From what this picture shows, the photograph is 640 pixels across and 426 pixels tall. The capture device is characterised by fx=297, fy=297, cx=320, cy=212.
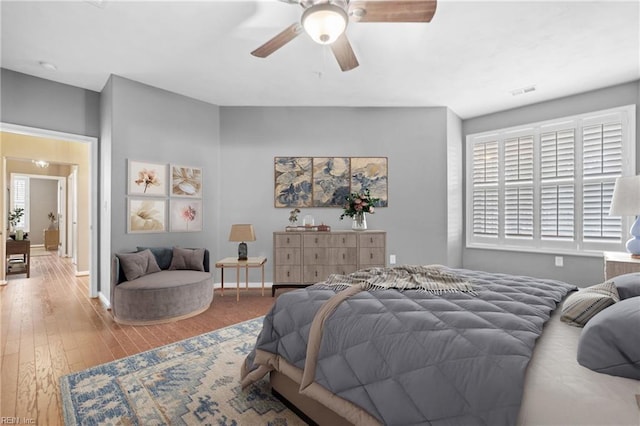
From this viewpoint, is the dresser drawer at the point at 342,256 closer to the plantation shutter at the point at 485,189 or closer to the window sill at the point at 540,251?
the window sill at the point at 540,251

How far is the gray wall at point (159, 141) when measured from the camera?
366 centimetres

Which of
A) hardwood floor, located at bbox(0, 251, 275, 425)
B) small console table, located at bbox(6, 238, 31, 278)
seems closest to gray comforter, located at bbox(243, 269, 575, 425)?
hardwood floor, located at bbox(0, 251, 275, 425)

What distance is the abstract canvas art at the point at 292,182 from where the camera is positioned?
4.76m

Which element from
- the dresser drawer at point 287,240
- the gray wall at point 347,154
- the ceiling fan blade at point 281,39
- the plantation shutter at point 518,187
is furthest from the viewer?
the gray wall at point 347,154

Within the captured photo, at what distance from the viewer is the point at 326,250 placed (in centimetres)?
429

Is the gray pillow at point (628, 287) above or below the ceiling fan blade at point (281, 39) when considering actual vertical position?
below

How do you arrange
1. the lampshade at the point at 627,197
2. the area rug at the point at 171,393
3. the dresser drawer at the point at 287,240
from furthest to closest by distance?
the dresser drawer at the point at 287,240 → the lampshade at the point at 627,197 → the area rug at the point at 171,393

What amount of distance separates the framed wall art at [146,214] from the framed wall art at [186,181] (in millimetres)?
247

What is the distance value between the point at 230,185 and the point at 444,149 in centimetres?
349

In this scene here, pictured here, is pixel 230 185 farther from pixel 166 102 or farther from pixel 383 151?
pixel 383 151

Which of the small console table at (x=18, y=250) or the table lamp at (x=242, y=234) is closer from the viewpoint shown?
the table lamp at (x=242, y=234)

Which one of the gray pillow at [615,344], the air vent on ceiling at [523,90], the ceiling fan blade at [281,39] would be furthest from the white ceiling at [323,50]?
the gray pillow at [615,344]

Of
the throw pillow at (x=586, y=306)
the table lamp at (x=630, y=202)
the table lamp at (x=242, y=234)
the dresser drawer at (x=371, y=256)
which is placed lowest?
the dresser drawer at (x=371, y=256)

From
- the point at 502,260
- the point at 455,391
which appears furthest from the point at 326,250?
the point at 455,391
